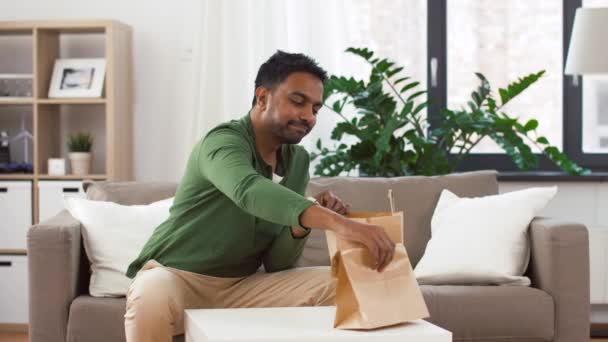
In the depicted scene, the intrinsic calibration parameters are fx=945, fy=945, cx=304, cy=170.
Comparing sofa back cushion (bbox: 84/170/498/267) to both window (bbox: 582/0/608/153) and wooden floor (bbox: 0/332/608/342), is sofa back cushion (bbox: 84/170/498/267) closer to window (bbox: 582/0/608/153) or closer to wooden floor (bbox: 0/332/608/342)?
wooden floor (bbox: 0/332/608/342)

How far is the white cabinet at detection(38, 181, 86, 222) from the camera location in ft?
14.5

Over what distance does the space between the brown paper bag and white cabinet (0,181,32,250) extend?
2775 millimetres

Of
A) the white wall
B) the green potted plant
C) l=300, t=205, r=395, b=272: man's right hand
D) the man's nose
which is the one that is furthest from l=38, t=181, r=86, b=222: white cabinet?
l=300, t=205, r=395, b=272: man's right hand

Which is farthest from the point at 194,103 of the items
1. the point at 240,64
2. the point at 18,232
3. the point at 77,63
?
the point at 18,232

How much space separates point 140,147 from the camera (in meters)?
4.73

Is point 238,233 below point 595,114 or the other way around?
below

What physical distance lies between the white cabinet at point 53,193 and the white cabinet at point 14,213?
6 cm

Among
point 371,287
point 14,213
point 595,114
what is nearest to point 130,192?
point 14,213

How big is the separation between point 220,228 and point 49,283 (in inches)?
32.6

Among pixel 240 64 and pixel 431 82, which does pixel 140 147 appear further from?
pixel 431 82

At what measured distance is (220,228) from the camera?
2.53 m

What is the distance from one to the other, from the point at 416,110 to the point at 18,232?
1.94m

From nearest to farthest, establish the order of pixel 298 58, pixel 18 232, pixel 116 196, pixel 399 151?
pixel 298 58 → pixel 116 196 → pixel 399 151 → pixel 18 232

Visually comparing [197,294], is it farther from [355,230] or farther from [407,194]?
[407,194]
